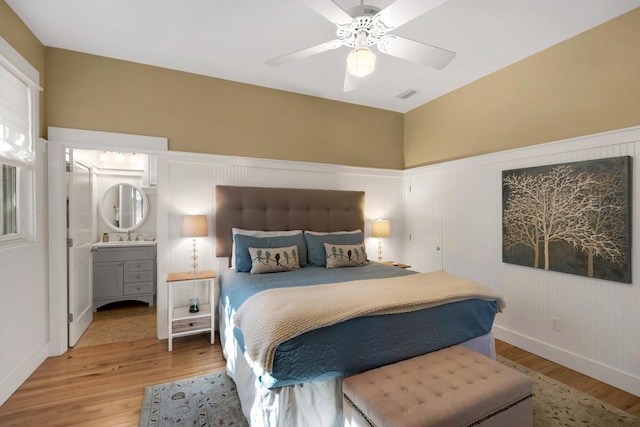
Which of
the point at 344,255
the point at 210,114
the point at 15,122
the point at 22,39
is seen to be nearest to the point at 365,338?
the point at 344,255

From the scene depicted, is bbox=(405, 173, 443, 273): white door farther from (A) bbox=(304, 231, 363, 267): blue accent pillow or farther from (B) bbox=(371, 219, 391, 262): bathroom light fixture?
(A) bbox=(304, 231, 363, 267): blue accent pillow

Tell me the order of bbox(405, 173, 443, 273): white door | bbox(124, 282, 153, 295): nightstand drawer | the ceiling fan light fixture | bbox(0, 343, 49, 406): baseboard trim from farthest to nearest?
bbox(124, 282, 153, 295): nightstand drawer → bbox(405, 173, 443, 273): white door → bbox(0, 343, 49, 406): baseboard trim → the ceiling fan light fixture

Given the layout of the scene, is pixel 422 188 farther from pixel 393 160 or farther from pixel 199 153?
pixel 199 153

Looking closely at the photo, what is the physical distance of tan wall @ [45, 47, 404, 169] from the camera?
2949 mm

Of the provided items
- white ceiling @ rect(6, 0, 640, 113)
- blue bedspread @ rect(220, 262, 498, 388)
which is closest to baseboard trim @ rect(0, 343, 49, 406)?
blue bedspread @ rect(220, 262, 498, 388)

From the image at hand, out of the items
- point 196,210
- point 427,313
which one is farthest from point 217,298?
point 427,313

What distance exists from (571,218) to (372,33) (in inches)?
93.0

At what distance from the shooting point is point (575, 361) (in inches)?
104

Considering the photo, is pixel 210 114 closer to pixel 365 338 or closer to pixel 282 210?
pixel 282 210

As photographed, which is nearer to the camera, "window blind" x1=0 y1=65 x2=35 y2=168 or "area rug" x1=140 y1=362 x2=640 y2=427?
"area rug" x1=140 y1=362 x2=640 y2=427

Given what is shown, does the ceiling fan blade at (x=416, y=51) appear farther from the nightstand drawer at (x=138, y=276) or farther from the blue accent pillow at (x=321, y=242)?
the nightstand drawer at (x=138, y=276)

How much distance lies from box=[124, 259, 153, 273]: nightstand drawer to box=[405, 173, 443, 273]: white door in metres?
3.83

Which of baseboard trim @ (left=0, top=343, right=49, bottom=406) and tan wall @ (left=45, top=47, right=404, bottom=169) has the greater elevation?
tan wall @ (left=45, top=47, right=404, bottom=169)

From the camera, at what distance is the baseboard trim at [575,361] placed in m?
2.33
